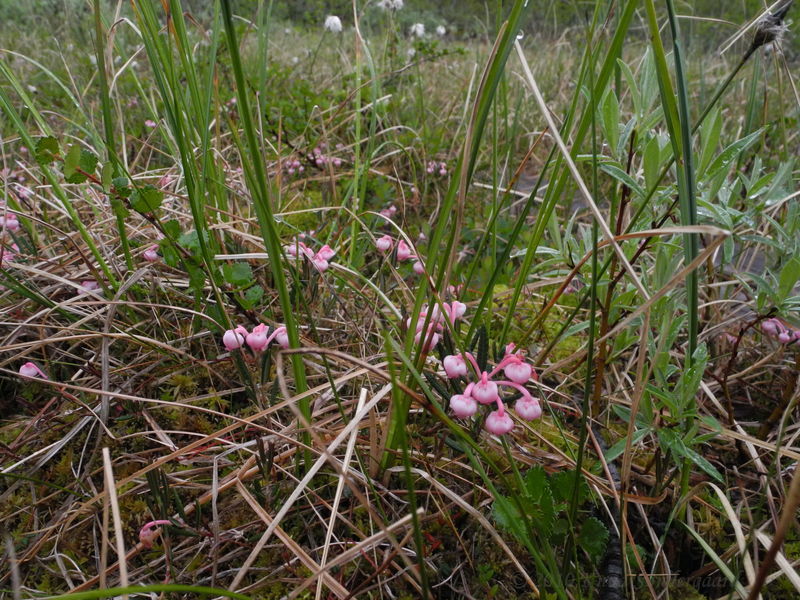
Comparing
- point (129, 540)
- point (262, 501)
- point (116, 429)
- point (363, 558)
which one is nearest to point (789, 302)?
point (363, 558)

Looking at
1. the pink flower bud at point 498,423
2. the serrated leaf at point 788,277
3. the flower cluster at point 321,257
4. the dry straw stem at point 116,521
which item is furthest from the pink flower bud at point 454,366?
the serrated leaf at point 788,277

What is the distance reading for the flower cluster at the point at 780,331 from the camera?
1.39 meters

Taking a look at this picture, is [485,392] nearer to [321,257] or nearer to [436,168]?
[321,257]

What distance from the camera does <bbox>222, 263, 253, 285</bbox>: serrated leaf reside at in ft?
4.63

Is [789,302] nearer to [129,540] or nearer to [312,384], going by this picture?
[312,384]

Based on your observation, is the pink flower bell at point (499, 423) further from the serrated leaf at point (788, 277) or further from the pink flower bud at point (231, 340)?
the serrated leaf at point (788, 277)

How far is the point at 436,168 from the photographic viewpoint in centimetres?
304

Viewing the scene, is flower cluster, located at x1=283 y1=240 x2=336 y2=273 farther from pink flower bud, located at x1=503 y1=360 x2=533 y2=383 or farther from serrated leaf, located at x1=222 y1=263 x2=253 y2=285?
pink flower bud, located at x1=503 y1=360 x2=533 y2=383

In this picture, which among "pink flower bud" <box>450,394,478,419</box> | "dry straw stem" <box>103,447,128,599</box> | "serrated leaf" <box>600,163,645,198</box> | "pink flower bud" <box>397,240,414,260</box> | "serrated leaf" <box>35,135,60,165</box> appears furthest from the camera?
"pink flower bud" <box>397,240,414,260</box>

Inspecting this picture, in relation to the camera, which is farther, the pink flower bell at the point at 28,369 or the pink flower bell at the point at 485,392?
the pink flower bell at the point at 28,369

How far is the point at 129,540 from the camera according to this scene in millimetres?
1132

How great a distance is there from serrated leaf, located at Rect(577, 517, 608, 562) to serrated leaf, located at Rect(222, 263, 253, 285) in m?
1.02

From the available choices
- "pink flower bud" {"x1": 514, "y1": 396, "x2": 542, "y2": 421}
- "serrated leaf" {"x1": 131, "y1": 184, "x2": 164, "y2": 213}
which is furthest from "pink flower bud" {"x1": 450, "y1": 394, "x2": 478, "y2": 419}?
"serrated leaf" {"x1": 131, "y1": 184, "x2": 164, "y2": 213}

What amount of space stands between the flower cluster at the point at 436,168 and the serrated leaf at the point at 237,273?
174 centimetres
